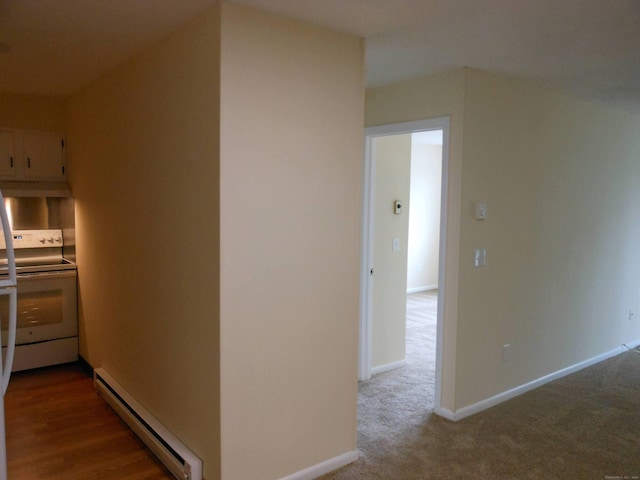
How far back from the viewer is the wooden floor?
9.30 feet

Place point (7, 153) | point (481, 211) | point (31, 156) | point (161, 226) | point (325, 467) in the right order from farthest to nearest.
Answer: point (31, 156) < point (7, 153) < point (481, 211) < point (161, 226) < point (325, 467)

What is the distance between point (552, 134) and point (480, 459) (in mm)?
2539

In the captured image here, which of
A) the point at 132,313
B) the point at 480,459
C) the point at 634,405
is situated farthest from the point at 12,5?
the point at 634,405

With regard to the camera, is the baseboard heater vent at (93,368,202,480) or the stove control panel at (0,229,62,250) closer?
the baseboard heater vent at (93,368,202,480)

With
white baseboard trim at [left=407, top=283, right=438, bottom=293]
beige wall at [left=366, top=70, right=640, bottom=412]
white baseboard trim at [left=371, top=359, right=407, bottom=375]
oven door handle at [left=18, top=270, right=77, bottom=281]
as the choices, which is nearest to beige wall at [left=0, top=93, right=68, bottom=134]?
oven door handle at [left=18, top=270, right=77, bottom=281]

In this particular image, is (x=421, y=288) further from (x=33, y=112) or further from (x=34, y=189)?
(x=33, y=112)

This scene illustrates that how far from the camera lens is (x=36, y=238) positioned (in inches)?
181

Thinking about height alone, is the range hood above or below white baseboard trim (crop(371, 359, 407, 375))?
above

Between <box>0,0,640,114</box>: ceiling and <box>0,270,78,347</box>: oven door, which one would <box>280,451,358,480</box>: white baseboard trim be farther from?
<box>0,270,78,347</box>: oven door

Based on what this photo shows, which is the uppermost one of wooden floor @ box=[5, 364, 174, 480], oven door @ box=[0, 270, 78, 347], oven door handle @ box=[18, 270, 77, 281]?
oven door handle @ box=[18, 270, 77, 281]

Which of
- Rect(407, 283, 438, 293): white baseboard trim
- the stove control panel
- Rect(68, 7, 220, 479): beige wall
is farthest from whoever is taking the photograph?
Rect(407, 283, 438, 293): white baseboard trim

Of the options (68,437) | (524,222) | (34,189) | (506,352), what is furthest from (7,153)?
(506,352)

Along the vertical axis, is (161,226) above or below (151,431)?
above

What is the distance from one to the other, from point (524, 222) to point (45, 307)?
4.06 metres
